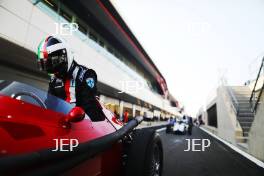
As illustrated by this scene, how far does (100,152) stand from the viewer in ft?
5.83

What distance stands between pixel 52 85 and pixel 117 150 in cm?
106

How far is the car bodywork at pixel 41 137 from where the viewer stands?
1031 millimetres

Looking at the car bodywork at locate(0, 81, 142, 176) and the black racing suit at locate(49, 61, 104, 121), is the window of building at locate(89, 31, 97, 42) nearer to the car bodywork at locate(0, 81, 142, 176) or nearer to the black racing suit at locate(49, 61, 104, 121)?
the black racing suit at locate(49, 61, 104, 121)

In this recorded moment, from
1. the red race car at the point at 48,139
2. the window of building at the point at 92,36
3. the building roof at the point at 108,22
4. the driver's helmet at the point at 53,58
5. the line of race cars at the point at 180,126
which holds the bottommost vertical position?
the line of race cars at the point at 180,126

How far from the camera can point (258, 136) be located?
4.98m

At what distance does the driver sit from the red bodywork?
0.34m

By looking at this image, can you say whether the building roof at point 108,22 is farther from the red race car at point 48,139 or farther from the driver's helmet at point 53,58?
the red race car at point 48,139

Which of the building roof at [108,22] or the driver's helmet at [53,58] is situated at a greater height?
the building roof at [108,22]

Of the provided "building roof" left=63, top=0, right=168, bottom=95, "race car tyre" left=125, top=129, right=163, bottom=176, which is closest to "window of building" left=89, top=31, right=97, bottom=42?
"building roof" left=63, top=0, right=168, bottom=95

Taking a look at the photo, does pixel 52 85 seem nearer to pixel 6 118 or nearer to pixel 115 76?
pixel 6 118

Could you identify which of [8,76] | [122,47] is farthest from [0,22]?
[122,47]

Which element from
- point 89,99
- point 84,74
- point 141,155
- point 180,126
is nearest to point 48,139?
point 89,99

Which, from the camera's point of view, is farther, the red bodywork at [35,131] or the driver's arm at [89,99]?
the driver's arm at [89,99]

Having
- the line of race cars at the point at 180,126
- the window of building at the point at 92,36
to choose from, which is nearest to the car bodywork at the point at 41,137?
the line of race cars at the point at 180,126
